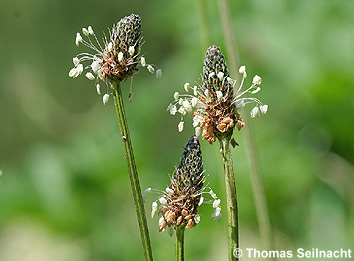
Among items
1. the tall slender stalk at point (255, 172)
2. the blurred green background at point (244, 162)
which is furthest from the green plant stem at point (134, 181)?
the blurred green background at point (244, 162)

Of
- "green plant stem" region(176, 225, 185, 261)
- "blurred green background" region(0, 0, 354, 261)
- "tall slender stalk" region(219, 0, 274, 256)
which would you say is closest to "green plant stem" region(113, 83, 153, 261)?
"green plant stem" region(176, 225, 185, 261)

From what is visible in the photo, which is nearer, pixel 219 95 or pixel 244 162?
pixel 219 95

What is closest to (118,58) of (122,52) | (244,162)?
(122,52)

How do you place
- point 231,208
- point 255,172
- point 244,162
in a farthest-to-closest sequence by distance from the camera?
point 244,162 < point 255,172 < point 231,208

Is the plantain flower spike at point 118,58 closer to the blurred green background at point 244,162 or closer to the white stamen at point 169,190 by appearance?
the white stamen at point 169,190

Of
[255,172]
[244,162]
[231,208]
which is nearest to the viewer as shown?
[231,208]

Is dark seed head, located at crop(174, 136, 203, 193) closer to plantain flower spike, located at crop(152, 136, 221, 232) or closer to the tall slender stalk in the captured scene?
plantain flower spike, located at crop(152, 136, 221, 232)

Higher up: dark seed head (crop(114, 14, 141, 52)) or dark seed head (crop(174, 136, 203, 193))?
dark seed head (crop(114, 14, 141, 52))

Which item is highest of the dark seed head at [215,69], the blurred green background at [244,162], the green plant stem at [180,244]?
the blurred green background at [244,162]

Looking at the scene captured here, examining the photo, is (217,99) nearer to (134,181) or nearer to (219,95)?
(219,95)
